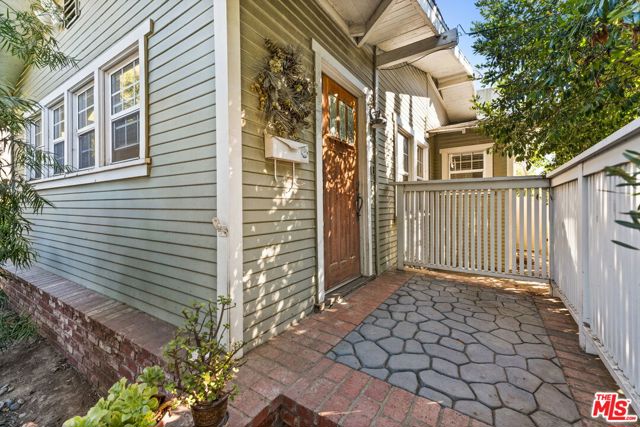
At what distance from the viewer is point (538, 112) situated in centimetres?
341

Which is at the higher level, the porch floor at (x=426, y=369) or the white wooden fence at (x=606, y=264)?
the white wooden fence at (x=606, y=264)

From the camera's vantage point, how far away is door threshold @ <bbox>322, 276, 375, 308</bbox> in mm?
3035

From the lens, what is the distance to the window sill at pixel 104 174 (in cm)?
268

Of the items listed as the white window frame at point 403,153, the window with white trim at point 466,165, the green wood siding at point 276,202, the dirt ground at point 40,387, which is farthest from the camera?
the window with white trim at point 466,165

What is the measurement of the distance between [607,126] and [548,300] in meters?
2.25

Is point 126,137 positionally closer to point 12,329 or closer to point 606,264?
point 12,329

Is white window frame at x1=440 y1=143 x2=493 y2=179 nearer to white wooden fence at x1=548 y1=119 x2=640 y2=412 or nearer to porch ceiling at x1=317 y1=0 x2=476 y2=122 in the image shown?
porch ceiling at x1=317 y1=0 x2=476 y2=122

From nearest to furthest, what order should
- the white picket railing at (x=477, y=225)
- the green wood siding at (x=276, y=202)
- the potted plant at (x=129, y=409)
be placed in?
the potted plant at (x=129, y=409)
the green wood siding at (x=276, y=202)
the white picket railing at (x=477, y=225)

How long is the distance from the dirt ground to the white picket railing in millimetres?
4236

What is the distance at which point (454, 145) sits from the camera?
730 centimetres

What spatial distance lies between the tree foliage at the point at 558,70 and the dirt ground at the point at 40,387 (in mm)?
5019

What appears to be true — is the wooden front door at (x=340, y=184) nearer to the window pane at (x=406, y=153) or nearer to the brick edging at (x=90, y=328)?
the brick edging at (x=90, y=328)

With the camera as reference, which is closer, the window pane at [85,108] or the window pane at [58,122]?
the window pane at [85,108]

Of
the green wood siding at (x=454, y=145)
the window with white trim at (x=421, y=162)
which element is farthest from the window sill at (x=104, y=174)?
the green wood siding at (x=454, y=145)
